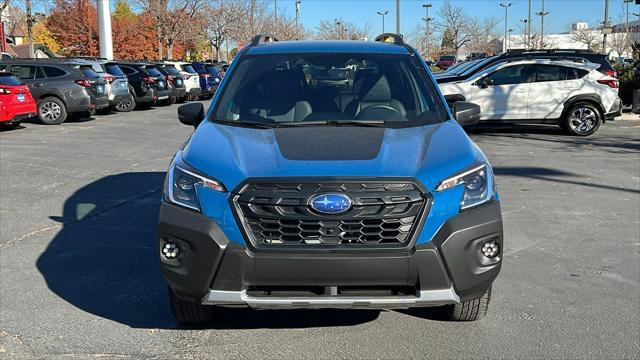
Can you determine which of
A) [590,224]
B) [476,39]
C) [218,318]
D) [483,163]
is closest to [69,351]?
[218,318]

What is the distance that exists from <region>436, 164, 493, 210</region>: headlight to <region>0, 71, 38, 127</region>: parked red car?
13.5m

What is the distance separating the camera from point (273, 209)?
3.43m

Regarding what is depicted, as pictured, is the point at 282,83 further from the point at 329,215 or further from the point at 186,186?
the point at 329,215

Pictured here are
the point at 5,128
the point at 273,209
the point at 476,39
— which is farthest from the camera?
the point at 476,39

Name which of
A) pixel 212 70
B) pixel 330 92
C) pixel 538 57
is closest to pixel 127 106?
pixel 212 70

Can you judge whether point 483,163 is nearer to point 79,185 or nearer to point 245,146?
point 245,146

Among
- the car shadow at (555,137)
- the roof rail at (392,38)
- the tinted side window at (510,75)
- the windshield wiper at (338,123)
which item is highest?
the roof rail at (392,38)

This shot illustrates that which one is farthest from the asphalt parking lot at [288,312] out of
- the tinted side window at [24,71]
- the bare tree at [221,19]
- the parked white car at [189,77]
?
the bare tree at [221,19]

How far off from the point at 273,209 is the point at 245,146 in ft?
2.00

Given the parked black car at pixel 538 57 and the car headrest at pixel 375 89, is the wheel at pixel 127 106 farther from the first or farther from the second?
the car headrest at pixel 375 89

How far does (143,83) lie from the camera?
23.0 m

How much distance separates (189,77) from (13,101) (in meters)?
13.0

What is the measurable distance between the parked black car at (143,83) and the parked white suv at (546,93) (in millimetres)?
A: 11950

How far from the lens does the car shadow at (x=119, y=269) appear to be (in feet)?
14.2
